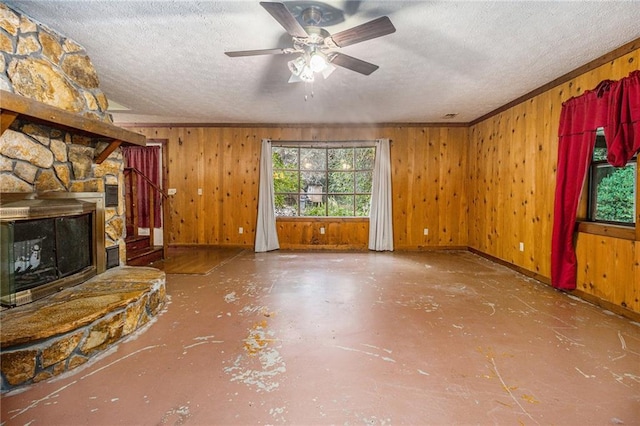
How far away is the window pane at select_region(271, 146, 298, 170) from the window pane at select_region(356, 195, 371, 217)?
139 cm

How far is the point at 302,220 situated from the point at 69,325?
13.9 ft

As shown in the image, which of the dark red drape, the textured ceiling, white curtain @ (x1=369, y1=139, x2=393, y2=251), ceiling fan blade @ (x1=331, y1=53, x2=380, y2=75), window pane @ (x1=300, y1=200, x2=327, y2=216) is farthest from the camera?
window pane @ (x1=300, y1=200, x2=327, y2=216)

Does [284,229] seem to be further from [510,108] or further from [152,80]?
[510,108]

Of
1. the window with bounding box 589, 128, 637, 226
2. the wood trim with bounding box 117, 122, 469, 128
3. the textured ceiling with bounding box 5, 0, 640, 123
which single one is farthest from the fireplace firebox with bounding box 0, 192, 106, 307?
the window with bounding box 589, 128, 637, 226

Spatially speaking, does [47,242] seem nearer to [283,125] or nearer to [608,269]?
[283,125]

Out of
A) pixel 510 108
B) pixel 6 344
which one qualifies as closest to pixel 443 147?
pixel 510 108

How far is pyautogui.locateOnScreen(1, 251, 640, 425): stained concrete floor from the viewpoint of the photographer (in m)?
1.50

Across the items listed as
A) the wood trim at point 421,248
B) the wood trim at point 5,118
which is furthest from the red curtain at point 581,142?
the wood trim at point 5,118

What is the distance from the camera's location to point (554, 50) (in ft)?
9.04

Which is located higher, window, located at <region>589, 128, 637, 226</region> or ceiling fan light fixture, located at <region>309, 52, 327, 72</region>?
ceiling fan light fixture, located at <region>309, 52, 327, 72</region>

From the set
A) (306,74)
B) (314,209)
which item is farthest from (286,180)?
(306,74)

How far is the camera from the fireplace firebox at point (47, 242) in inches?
78.4

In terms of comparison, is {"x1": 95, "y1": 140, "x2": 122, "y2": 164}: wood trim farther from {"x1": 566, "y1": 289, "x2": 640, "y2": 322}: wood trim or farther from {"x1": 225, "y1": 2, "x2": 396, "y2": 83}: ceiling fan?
{"x1": 566, "y1": 289, "x2": 640, "y2": 322}: wood trim

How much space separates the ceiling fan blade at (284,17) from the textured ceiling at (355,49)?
0.34 m
